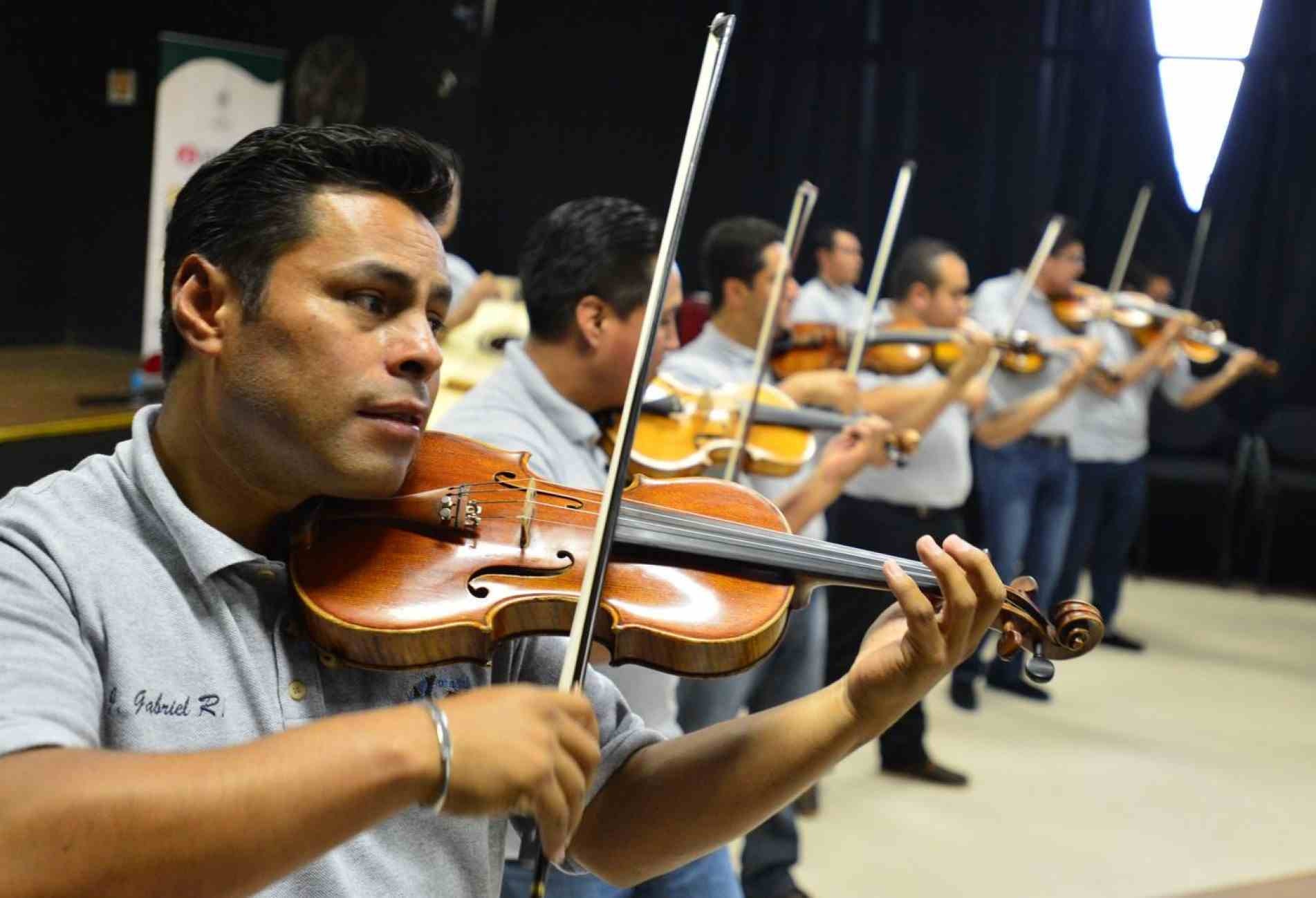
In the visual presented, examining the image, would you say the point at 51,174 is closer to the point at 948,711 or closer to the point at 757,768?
the point at 948,711

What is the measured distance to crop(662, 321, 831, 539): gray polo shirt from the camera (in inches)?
110

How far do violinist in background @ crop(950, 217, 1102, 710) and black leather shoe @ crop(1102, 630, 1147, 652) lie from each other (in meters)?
0.73

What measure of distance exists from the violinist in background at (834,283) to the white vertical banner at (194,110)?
187cm

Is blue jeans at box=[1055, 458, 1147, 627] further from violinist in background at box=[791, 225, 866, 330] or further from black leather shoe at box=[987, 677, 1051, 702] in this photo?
violinist in background at box=[791, 225, 866, 330]

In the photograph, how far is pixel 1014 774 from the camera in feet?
12.9

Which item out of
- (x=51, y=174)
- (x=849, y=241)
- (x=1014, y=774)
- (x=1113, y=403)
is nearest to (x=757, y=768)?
(x=1014, y=774)

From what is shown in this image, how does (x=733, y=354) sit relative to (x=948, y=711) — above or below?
above

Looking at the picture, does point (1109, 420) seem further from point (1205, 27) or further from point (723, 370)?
point (723, 370)

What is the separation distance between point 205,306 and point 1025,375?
3781 millimetres

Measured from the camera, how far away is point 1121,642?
17.8 feet

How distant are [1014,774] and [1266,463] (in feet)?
9.79

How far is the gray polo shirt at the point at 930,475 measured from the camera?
3.69 m

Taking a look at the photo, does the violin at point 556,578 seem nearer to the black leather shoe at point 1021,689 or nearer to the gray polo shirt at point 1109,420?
the black leather shoe at point 1021,689

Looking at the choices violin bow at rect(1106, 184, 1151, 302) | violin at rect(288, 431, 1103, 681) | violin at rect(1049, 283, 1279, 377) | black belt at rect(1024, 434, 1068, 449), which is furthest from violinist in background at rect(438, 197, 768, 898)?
violin bow at rect(1106, 184, 1151, 302)
